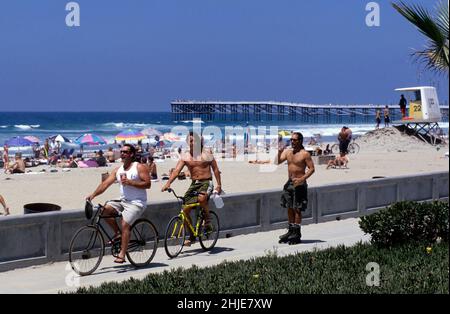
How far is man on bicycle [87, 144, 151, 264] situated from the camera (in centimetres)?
866

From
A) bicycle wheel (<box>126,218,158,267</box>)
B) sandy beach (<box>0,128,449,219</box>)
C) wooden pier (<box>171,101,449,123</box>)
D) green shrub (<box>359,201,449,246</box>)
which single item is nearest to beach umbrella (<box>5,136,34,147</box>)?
sandy beach (<box>0,128,449,219</box>)

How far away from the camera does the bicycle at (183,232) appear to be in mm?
9641

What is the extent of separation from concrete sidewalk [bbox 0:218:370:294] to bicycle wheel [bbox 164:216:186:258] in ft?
0.35

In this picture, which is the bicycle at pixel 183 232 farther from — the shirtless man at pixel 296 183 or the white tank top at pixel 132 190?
the shirtless man at pixel 296 183

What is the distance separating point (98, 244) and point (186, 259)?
52.4 inches

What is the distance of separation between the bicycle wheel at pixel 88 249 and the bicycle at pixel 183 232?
3.40 feet

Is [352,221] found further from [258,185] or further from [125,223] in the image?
[258,185]

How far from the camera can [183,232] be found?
9.87 metres

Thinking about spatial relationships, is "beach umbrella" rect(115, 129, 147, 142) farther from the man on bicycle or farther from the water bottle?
the man on bicycle

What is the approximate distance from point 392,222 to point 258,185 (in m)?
14.2

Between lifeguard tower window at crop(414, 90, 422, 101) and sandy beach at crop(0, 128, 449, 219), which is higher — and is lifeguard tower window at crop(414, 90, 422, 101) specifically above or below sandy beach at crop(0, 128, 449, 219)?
above

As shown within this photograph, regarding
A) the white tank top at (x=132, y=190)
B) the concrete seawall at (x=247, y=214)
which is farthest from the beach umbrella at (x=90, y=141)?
the white tank top at (x=132, y=190)

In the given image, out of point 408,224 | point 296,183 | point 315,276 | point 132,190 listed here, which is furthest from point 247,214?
point 315,276

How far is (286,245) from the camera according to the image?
1070 cm
